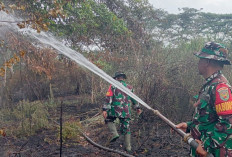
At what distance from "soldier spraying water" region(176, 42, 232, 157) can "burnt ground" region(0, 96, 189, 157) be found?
2321 mm

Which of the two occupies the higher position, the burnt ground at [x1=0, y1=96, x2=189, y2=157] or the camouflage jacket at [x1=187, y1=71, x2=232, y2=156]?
the camouflage jacket at [x1=187, y1=71, x2=232, y2=156]

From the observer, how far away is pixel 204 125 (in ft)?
8.31

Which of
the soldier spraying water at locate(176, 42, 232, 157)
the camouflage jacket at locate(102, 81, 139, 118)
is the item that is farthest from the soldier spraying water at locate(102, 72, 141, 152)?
the soldier spraying water at locate(176, 42, 232, 157)

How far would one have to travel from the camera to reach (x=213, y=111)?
2.44 m

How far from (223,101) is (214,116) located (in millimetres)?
231

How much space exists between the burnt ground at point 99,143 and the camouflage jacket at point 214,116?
2.32 meters

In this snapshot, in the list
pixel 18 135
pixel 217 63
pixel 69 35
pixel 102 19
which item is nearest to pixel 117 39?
pixel 102 19

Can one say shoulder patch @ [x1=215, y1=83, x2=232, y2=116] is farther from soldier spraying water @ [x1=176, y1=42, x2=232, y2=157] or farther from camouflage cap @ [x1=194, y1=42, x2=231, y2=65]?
camouflage cap @ [x1=194, y1=42, x2=231, y2=65]

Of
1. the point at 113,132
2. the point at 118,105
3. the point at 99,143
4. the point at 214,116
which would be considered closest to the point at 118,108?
the point at 118,105

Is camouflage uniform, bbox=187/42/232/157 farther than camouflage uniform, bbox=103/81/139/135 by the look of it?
No

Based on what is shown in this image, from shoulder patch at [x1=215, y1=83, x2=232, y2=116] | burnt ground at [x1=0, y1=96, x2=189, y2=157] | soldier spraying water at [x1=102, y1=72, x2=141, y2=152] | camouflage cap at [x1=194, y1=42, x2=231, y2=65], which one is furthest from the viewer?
soldier spraying water at [x1=102, y1=72, x2=141, y2=152]

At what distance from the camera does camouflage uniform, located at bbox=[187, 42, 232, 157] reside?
229 cm

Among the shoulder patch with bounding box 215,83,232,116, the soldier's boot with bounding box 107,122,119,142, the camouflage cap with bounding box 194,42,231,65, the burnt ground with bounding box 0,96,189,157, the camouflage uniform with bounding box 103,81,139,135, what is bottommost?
the burnt ground with bounding box 0,96,189,157

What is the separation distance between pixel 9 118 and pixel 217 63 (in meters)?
6.87
